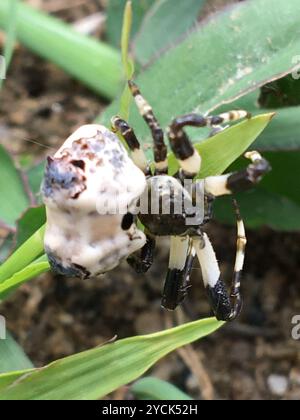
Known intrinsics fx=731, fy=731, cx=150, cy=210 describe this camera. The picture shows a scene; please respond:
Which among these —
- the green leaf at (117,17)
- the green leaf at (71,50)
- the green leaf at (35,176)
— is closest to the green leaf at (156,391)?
the green leaf at (35,176)

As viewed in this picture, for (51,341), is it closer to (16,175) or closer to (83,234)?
(16,175)

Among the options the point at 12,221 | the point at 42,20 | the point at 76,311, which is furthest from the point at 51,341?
the point at 42,20

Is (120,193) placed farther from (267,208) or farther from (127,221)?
(267,208)

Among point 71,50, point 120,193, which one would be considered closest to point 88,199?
point 120,193

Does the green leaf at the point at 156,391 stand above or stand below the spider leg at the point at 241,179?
below

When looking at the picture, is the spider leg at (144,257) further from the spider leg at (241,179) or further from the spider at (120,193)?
the spider leg at (241,179)
